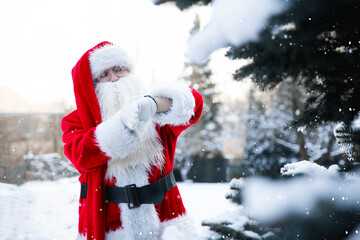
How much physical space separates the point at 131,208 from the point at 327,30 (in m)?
1.21

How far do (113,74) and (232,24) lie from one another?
1011 mm

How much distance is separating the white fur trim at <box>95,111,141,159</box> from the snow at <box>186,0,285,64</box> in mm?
553

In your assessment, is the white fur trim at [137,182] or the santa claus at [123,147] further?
the white fur trim at [137,182]

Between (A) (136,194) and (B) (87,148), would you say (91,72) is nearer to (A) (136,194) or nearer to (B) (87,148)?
(B) (87,148)

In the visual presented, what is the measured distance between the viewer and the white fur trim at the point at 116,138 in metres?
1.33

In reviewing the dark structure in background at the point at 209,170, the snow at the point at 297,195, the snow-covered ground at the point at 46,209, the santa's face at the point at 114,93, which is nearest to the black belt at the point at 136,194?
the santa's face at the point at 114,93

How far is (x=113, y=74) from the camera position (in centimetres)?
172

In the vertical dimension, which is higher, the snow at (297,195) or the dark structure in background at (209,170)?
the dark structure in background at (209,170)

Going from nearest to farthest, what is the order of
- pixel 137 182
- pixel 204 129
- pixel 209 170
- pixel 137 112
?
pixel 137 112 → pixel 137 182 → pixel 209 170 → pixel 204 129

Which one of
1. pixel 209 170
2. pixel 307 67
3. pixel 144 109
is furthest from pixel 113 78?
pixel 209 170

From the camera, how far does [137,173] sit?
1541mm

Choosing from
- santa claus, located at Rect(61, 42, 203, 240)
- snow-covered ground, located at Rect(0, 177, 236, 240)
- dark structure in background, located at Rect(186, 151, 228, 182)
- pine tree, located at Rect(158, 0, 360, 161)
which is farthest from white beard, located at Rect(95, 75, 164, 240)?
dark structure in background, located at Rect(186, 151, 228, 182)

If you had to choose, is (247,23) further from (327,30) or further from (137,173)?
(137,173)

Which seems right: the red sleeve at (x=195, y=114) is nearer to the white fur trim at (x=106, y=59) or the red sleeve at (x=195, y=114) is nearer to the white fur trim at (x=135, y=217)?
the white fur trim at (x=135, y=217)
